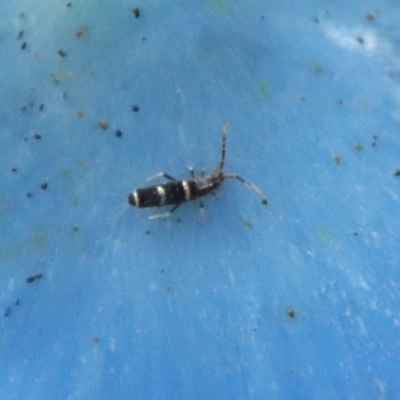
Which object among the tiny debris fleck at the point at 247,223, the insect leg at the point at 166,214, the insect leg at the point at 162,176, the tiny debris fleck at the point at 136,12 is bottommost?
the tiny debris fleck at the point at 247,223

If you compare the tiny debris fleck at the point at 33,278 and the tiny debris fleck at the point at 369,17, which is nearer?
the tiny debris fleck at the point at 33,278

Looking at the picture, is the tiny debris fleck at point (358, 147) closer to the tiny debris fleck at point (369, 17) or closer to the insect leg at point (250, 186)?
the insect leg at point (250, 186)

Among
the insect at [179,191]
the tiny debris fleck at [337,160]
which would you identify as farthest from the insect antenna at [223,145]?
the tiny debris fleck at [337,160]

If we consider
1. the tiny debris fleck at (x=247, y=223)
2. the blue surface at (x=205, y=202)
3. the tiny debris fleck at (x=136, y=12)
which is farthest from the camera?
the tiny debris fleck at (x=136, y=12)

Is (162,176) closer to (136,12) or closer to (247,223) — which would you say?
(247,223)

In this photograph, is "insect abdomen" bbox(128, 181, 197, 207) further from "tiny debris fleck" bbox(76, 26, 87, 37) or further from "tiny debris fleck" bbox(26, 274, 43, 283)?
"tiny debris fleck" bbox(76, 26, 87, 37)

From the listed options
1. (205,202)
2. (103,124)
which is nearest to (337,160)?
(205,202)

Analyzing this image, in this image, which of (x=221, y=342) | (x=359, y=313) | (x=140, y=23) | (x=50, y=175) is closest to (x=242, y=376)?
(x=221, y=342)

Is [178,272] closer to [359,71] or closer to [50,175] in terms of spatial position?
[50,175]
